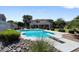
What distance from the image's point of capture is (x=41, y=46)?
5453mm

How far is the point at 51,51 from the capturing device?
5438 mm

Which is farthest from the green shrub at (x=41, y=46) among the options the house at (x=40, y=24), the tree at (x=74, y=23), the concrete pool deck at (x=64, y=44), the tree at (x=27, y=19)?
the tree at (x=74, y=23)

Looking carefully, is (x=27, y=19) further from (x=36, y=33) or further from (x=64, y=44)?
(x=64, y=44)

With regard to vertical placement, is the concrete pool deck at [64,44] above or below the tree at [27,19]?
below

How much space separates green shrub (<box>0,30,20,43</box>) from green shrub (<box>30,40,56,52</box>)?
0.43 meters

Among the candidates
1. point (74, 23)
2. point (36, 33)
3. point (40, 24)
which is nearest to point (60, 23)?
point (74, 23)

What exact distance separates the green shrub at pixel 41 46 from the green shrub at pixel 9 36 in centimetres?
43

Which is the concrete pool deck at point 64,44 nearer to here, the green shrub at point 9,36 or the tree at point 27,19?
the green shrub at point 9,36

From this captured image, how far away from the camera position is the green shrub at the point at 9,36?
5414mm

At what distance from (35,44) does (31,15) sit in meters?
0.66

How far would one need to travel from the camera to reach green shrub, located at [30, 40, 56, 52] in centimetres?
543
